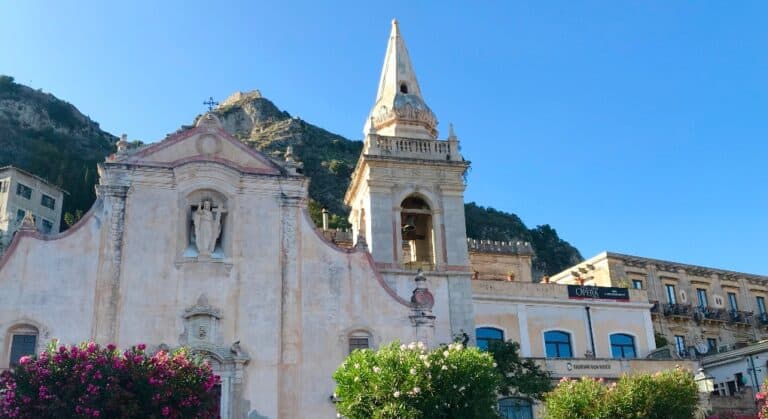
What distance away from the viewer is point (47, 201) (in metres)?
73.2

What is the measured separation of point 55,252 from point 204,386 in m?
8.18

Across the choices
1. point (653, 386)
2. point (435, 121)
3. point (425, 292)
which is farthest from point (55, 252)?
point (653, 386)

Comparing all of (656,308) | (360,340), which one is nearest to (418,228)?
(360,340)

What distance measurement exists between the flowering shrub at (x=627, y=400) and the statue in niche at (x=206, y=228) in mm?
11191

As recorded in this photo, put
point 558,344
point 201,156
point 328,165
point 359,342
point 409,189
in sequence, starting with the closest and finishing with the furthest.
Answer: point 359,342 < point 201,156 < point 409,189 < point 558,344 < point 328,165

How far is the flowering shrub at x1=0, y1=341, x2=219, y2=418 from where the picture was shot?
57.3 ft

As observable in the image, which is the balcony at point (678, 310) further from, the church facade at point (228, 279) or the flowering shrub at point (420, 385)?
the flowering shrub at point (420, 385)

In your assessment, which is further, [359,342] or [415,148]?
[415,148]

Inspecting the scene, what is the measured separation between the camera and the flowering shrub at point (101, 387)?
1747cm

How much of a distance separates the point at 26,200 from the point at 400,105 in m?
48.7

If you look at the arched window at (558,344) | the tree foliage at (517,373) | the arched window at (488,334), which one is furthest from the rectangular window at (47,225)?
the tree foliage at (517,373)

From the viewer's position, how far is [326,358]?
24.8 m

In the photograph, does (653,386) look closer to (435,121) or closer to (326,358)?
(326,358)

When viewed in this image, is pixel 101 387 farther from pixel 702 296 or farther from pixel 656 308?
pixel 702 296
